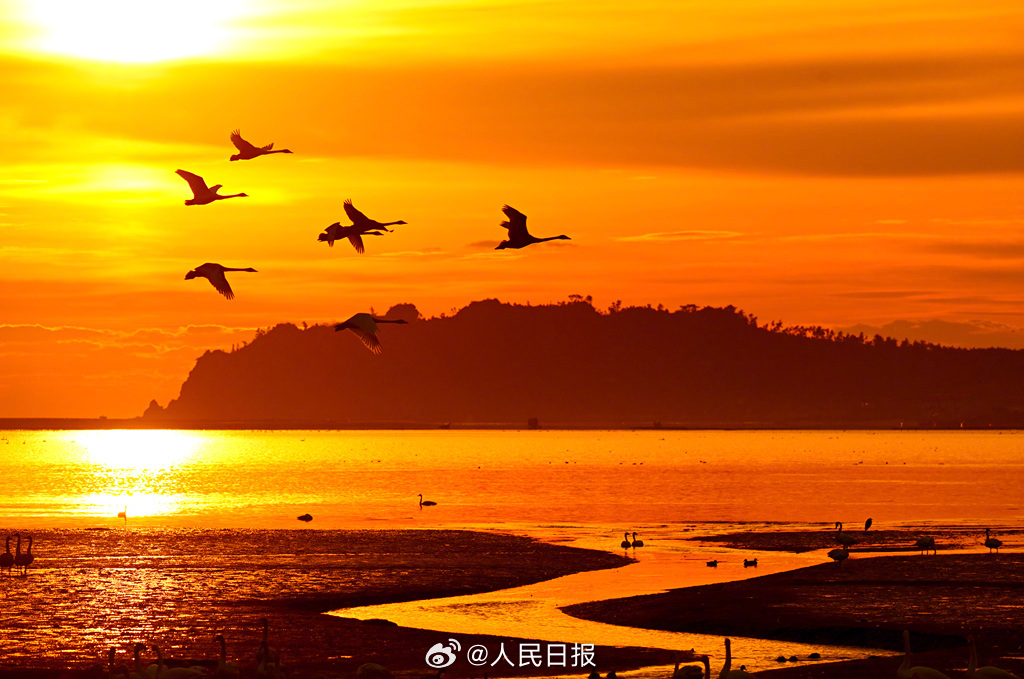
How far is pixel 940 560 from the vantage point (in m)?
49.4

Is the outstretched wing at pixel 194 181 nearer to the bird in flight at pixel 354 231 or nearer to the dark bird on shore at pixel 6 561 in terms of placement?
the bird in flight at pixel 354 231

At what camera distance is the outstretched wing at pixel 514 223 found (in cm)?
2659

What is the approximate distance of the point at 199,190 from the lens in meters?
29.0

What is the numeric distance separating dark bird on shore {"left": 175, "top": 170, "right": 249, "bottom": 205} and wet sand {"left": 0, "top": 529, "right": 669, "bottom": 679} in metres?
9.96

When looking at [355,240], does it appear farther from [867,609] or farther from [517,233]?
[867,609]

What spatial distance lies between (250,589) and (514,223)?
19665mm

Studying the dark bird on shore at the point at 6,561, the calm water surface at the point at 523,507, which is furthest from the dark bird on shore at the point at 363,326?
the dark bird on shore at the point at 6,561

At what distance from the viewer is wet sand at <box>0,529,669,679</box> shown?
3192cm

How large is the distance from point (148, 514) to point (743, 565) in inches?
1673

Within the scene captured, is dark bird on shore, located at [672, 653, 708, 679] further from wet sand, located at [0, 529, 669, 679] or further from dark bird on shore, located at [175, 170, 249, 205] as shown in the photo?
dark bird on shore, located at [175, 170, 249, 205]

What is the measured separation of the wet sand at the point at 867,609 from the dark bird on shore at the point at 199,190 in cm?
1550

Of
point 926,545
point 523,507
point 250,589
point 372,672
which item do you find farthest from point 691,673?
point 523,507

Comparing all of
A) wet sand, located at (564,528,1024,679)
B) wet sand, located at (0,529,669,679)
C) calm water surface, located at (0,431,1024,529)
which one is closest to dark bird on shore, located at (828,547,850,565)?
wet sand, located at (564,528,1024,679)

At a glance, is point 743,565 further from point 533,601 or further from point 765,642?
point 765,642
